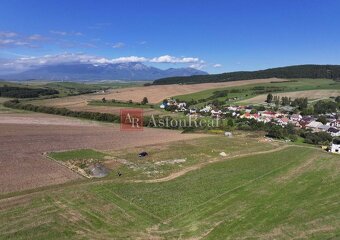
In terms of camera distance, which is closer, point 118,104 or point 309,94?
point 118,104

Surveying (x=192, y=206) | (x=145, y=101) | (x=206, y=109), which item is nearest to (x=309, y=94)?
(x=206, y=109)

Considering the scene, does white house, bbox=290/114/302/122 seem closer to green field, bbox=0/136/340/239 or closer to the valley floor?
the valley floor

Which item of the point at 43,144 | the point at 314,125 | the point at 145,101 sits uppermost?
the point at 145,101

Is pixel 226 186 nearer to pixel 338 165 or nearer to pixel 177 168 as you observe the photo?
pixel 177 168

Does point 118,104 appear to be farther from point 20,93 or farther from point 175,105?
point 20,93

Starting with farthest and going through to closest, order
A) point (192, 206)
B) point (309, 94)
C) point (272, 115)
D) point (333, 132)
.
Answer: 1. point (309, 94)
2. point (272, 115)
3. point (333, 132)
4. point (192, 206)

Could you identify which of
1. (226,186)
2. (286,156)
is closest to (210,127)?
(286,156)

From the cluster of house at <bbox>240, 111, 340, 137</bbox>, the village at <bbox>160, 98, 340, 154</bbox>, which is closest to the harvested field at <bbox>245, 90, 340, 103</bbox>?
the village at <bbox>160, 98, 340, 154</bbox>
